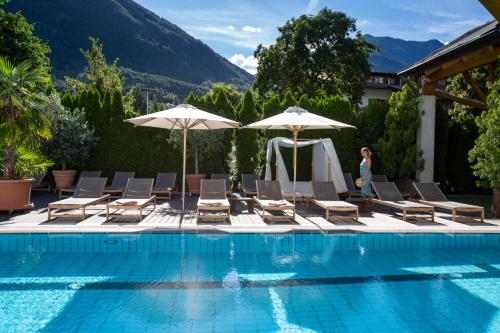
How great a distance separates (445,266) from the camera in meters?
6.60

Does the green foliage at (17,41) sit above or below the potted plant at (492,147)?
above

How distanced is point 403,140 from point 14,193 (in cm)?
1086

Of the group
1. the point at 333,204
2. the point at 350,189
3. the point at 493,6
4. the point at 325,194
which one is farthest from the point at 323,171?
the point at 493,6

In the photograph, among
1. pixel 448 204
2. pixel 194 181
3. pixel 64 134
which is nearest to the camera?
pixel 448 204

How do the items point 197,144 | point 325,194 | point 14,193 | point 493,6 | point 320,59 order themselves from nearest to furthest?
point 493,6 → point 14,193 → point 325,194 → point 197,144 → point 320,59

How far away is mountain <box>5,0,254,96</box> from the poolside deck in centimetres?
6668

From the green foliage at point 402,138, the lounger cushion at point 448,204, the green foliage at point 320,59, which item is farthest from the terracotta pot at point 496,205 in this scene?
the green foliage at point 320,59

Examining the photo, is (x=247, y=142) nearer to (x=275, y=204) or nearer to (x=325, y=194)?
(x=325, y=194)

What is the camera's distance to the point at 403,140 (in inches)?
502

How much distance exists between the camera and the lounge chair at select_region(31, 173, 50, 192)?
39.5ft

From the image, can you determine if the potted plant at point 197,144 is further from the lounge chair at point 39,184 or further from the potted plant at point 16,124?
the potted plant at point 16,124

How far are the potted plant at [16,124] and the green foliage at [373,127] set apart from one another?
962 cm

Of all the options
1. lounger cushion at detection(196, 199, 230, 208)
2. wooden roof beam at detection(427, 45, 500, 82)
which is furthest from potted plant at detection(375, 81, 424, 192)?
lounger cushion at detection(196, 199, 230, 208)

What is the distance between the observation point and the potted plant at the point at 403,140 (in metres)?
12.7
